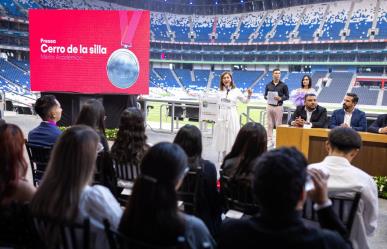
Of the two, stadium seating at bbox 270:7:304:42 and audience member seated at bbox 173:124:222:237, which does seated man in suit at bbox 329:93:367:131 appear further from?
stadium seating at bbox 270:7:304:42

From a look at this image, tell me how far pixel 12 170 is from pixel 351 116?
4.95m

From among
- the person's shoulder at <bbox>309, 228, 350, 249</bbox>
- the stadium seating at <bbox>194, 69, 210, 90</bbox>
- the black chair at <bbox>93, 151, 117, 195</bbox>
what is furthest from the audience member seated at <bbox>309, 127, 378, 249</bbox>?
the stadium seating at <bbox>194, 69, 210, 90</bbox>

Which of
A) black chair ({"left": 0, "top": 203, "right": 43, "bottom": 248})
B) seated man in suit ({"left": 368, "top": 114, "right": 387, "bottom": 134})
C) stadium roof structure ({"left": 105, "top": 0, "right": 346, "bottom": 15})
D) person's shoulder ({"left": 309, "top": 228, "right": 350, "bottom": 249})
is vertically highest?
stadium roof structure ({"left": 105, "top": 0, "right": 346, "bottom": 15})

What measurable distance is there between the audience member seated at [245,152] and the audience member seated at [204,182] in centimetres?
14

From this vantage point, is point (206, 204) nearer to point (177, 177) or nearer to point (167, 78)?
point (177, 177)

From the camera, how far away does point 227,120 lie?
21.4 ft

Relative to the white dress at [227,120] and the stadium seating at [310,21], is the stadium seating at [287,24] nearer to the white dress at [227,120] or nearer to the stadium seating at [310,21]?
the stadium seating at [310,21]

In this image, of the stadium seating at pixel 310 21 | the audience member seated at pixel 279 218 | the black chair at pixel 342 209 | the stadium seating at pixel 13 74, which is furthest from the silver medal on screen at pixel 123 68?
the stadium seating at pixel 310 21

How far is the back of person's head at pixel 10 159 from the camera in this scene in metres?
1.95

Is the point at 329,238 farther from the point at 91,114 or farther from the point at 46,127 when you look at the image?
the point at 46,127

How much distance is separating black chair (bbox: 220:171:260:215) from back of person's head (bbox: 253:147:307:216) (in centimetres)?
112

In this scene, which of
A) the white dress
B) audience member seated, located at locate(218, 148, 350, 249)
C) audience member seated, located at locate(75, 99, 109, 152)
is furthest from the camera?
the white dress

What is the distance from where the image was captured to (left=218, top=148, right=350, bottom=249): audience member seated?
1286 millimetres

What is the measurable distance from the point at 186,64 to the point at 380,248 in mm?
41745
